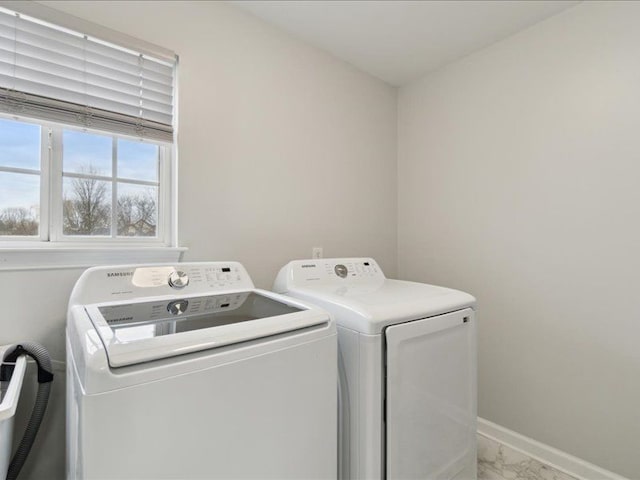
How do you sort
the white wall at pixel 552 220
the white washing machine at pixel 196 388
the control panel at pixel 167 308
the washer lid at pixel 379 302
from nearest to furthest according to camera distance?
the white washing machine at pixel 196 388 → the control panel at pixel 167 308 → the washer lid at pixel 379 302 → the white wall at pixel 552 220

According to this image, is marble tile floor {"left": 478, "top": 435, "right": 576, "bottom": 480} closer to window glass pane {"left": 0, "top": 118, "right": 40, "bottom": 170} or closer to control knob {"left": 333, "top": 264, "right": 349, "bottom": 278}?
control knob {"left": 333, "top": 264, "right": 349, "bottom": 278}

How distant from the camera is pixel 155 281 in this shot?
125 cm

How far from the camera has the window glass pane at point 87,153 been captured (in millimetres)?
1382

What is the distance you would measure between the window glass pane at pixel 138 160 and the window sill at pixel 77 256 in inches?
14.1

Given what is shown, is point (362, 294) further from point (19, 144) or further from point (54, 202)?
point (19, 144)

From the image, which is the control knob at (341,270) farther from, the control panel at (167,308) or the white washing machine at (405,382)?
the control panel at (167,308)

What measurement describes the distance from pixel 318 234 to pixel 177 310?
110 centimetres

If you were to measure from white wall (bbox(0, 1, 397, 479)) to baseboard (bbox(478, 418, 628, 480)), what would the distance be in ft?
4.16

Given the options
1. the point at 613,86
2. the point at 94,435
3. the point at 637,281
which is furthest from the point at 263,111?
the point at 637,281

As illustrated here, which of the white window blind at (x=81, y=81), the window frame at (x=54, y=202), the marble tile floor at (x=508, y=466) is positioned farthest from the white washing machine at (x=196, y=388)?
the marble tile floor at (x=508, y=466)

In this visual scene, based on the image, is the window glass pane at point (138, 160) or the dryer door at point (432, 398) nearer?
the dryer door at point (432, 398)

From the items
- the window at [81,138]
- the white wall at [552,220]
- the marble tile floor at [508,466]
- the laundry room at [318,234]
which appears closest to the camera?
the laundry room at [318,234]

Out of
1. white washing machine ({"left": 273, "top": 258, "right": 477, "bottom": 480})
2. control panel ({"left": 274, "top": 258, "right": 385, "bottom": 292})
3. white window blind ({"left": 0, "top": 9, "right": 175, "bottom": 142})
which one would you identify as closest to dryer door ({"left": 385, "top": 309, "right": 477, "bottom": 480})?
white washing machine ({"left": 273, "top": 258, "right": 477, "bottom": 480})

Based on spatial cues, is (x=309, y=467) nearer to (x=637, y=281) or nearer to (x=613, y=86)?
(x=637, y=281)
